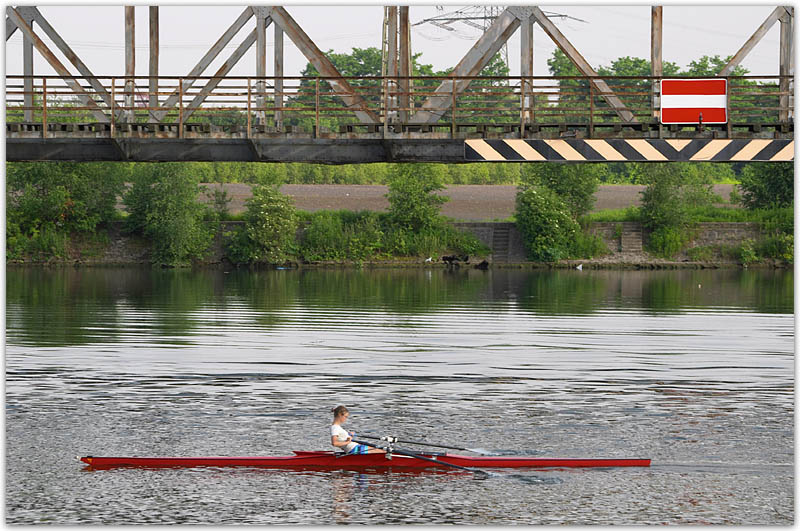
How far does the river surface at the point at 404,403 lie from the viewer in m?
18.7

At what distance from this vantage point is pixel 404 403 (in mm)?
26422

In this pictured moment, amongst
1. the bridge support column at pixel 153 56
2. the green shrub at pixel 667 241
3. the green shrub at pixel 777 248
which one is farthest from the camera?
the green shrub at pixel 667 241

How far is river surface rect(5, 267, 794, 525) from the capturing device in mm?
18734

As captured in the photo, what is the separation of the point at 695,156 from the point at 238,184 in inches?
3051

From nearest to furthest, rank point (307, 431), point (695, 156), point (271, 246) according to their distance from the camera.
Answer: point (307, 431) < point (695, 156) < point (271, 246)

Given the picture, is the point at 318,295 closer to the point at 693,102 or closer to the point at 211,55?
the point at 211,55

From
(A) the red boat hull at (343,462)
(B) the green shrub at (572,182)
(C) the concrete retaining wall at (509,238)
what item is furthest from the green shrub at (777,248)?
(A) the red boat hull at (343,462)

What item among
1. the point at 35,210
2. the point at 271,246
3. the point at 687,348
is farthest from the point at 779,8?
the point at 35,210

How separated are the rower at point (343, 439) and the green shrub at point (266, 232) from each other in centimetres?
5918

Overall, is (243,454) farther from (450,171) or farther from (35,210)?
(450,171)

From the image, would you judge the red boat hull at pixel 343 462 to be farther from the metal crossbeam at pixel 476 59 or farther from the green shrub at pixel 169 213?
the green shrub at pixel 169 213

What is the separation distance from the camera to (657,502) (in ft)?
61.4

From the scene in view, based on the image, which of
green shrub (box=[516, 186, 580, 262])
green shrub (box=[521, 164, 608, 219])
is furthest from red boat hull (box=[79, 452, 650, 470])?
green shrub (box=[521, 164, 608, 219])

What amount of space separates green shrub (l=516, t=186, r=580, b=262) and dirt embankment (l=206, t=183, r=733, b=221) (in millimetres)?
Answer: 6325
